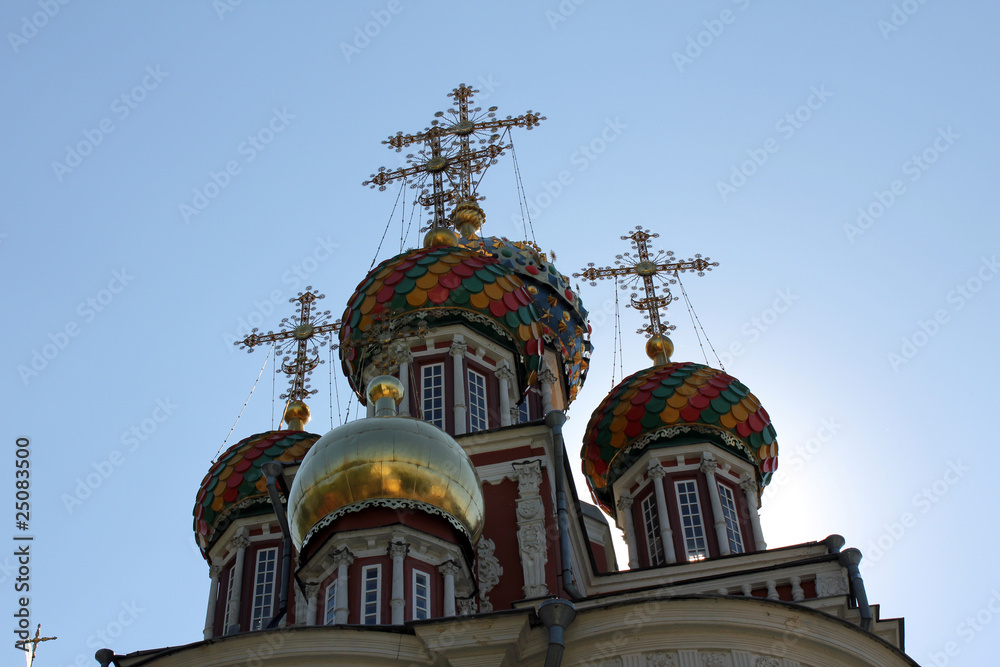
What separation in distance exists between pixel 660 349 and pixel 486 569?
781 cm

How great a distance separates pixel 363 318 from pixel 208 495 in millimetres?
3247

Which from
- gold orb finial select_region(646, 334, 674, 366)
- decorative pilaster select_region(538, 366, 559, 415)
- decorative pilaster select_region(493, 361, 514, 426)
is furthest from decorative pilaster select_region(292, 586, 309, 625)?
gold orb finial select_region(646, 334, 674, 366)

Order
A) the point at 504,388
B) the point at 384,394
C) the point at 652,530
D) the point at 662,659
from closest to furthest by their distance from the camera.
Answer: the point at 662,659 → the point at 384,394 → the point at 504,388 → the point at 652,530

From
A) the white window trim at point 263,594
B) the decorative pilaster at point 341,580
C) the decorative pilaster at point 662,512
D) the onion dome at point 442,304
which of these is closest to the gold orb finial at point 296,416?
the onion dome at point 442,304

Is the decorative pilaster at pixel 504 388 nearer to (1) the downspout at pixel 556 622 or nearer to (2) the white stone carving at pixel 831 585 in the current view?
(2) the white stone carving at pixel 831 585

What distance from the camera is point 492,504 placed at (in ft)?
46.1

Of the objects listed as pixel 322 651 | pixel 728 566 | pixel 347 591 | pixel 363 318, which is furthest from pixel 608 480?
pixel 322 651

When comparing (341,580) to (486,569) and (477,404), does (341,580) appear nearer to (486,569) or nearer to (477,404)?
(486,569)

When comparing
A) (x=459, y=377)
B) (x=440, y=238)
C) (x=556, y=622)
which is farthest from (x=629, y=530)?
(x=556, y=622)

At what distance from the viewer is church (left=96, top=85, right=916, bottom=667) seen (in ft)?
34.8

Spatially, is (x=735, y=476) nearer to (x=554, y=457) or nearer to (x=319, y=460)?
(x=554, y=457)

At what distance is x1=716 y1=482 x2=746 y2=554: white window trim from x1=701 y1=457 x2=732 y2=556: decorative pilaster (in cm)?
12

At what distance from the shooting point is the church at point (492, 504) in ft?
34.8

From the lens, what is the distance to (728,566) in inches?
618
